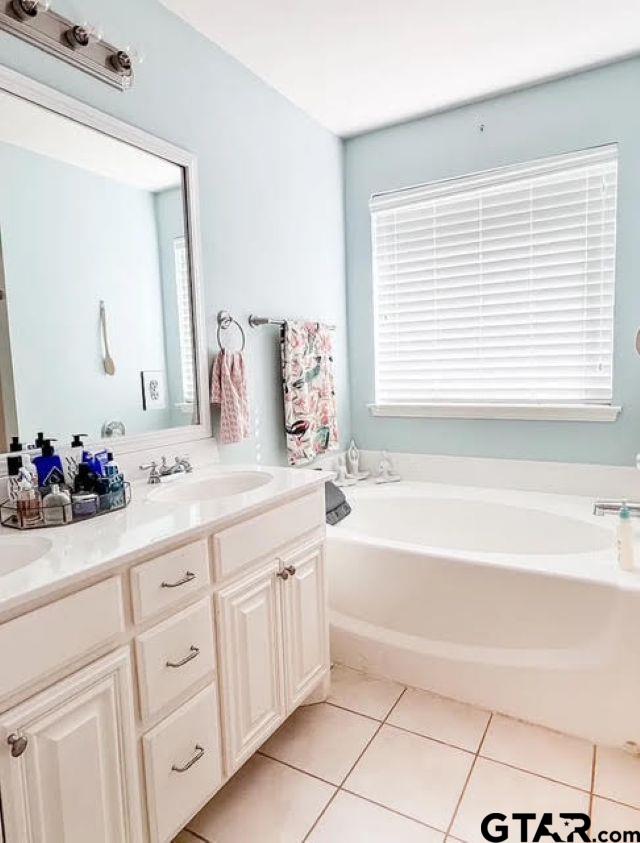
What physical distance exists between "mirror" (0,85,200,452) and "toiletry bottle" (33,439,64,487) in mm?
89

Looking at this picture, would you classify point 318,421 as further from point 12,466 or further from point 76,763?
point 76,763

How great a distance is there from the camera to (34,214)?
56.5 inches

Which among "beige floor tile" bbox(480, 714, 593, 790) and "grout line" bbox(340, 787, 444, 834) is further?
"beige floor tile" bbox(480, 714, 593, 790)

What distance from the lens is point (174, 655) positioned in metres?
1.18

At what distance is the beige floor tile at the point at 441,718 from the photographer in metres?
1.69

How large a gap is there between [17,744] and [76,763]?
15cm

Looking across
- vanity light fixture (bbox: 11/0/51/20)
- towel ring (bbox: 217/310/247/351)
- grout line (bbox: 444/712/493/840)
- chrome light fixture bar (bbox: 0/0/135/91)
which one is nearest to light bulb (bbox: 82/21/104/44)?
chrome light fixture bar (bbox: 0/0/135/91)

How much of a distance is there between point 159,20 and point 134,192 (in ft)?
1.98

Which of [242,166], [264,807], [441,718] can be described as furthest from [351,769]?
[242,166]

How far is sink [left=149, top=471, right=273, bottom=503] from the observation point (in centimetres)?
171

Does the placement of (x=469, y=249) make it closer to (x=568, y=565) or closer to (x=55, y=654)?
(x=568, y=565)

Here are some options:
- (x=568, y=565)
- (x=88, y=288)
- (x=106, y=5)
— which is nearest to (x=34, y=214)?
(x=88, y=288)

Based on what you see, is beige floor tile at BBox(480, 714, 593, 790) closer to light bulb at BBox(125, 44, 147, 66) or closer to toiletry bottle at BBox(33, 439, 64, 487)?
toiletry bottle at BBox(33, 439, 64, 487)

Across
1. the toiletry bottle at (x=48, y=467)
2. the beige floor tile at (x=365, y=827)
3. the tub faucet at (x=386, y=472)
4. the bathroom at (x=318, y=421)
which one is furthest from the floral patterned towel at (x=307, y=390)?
the beige floor tile at (x=365, y=827)
